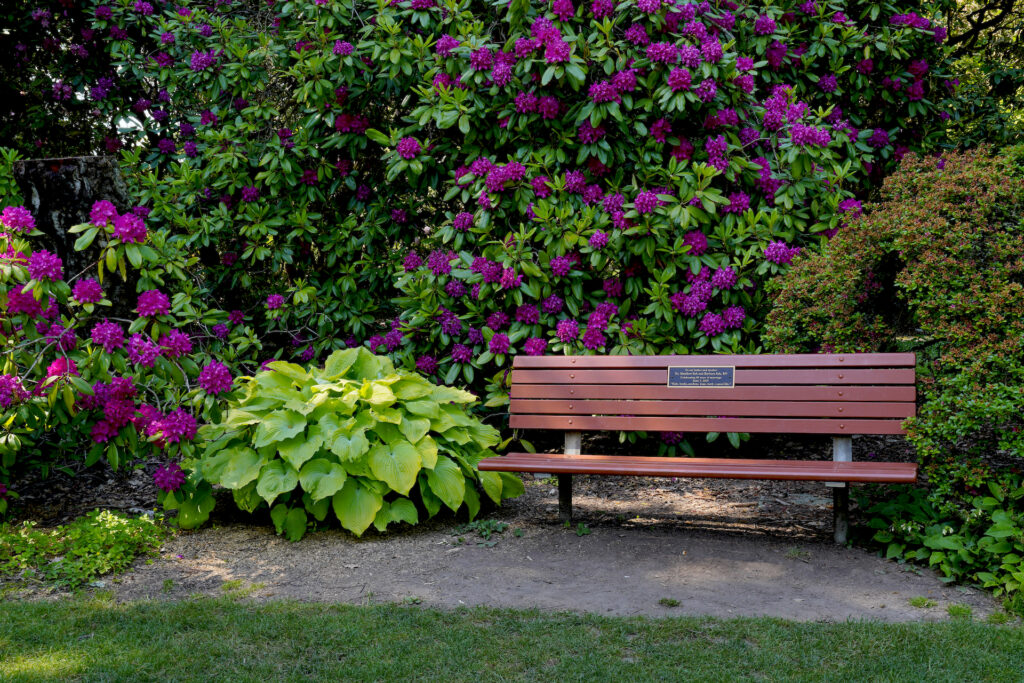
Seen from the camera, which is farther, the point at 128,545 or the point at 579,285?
the point at 579,285

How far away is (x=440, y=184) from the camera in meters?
6.36

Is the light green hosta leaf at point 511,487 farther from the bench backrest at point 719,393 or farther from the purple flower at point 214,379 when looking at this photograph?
the purple flower at point 214,379

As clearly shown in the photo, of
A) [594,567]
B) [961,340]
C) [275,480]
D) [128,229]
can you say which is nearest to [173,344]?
[128,229]

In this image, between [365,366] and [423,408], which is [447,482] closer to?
[423,408]

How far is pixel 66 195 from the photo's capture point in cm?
580

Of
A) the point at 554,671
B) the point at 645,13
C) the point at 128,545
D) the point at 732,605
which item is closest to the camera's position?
the point at 554,671

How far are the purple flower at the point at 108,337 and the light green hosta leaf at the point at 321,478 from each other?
3.49ft

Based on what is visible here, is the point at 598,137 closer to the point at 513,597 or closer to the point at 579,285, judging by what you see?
the point at 579,285

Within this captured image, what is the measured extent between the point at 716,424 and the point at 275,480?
90.7 inches

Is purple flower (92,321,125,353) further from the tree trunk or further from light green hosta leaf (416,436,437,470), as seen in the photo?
the tree trunk

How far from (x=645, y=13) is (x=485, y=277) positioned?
1.89 m

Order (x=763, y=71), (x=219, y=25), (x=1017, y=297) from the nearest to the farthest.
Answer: (x=1017, y=297) → (x=763, y=71) → (x=219, y=25)

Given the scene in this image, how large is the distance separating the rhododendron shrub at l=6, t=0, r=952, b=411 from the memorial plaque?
0.78m

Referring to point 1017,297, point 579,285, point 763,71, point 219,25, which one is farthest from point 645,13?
point 219,25
